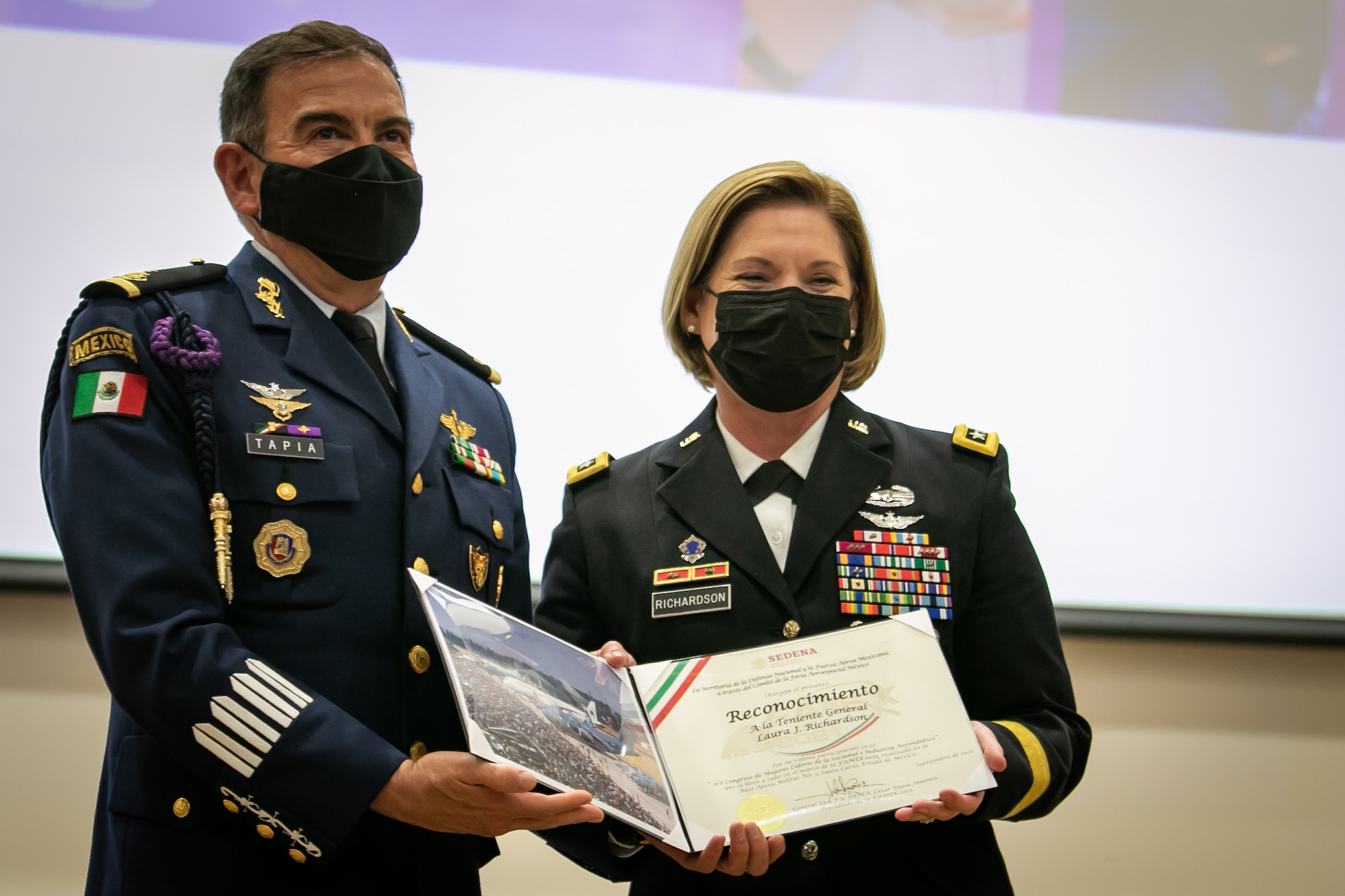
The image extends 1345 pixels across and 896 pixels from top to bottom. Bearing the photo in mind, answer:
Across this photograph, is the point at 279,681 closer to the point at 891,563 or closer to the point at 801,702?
the point at 801,702

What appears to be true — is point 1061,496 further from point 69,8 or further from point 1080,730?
point 69,8

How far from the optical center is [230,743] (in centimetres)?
129

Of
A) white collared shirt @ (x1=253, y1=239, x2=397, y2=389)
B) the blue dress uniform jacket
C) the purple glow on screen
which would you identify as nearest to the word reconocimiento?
the blue dress uniform jacket

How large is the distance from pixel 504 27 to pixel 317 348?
134 cm

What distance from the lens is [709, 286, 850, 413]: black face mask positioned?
1.65 metres

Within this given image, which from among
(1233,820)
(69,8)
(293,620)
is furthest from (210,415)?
(1233,820)

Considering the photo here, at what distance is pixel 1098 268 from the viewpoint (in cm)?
266

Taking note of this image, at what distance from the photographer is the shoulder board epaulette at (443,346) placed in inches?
74.5

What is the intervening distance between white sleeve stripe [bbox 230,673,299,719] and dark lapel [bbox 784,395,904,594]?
71 cm

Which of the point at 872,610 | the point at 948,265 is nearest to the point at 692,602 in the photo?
the point at 872,610

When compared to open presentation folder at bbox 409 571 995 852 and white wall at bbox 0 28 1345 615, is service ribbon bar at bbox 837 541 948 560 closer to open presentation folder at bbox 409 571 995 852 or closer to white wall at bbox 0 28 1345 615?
open presentation folder at bbox 409 571 995 852

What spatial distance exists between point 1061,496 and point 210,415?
197 cm

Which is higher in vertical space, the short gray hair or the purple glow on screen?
the purple glow on screen
